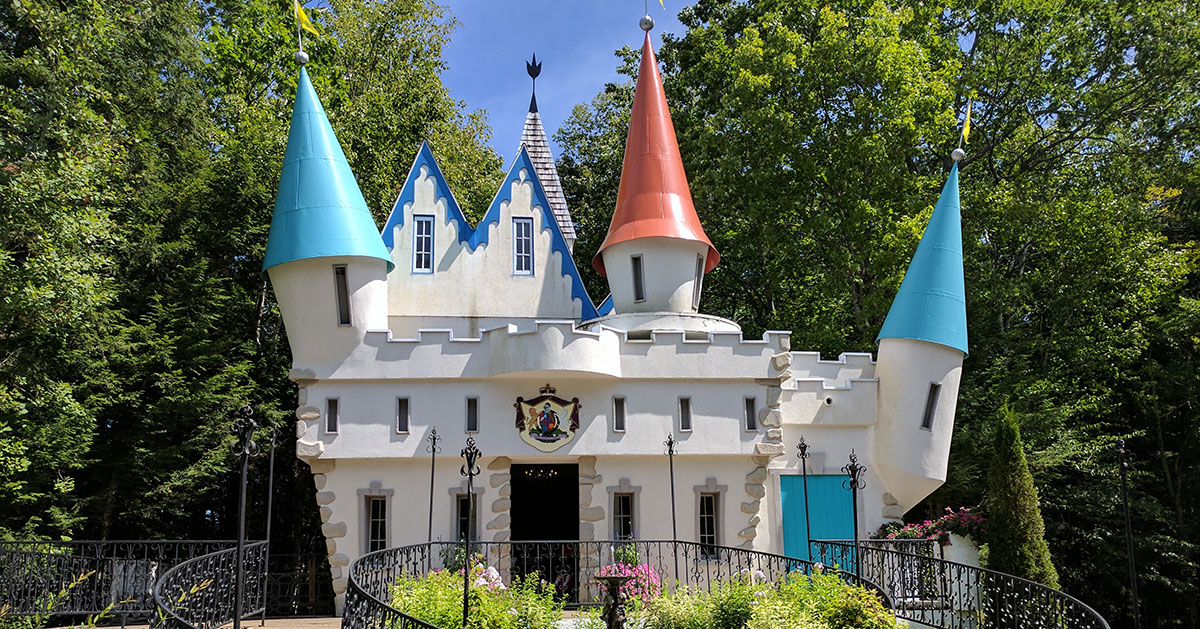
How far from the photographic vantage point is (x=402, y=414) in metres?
16.8

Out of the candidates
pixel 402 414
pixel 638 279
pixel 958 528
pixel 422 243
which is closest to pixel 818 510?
pixel 958 528

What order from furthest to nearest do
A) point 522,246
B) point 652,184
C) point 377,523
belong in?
point 522,246 → point 652,184 → point 377,523

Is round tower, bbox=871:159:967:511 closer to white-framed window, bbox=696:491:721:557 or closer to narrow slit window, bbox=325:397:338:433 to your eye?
white-framed window, bbox=696:491:721:557

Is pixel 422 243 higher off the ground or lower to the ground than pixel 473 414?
higher

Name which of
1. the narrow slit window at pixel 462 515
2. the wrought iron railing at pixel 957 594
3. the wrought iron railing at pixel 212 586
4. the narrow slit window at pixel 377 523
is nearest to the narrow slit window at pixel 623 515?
the narrow slit window at pixel 462 515

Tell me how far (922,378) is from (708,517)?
4.88m

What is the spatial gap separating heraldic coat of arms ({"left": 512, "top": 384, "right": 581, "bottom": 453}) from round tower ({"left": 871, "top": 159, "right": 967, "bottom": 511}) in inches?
236

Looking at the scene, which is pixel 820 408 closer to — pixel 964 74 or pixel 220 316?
pixel 964 74

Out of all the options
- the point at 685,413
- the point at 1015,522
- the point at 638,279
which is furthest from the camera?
the point at 638,279

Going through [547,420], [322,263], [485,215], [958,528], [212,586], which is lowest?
[212,586]

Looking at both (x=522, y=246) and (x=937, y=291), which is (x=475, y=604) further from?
(x=937, y=291)

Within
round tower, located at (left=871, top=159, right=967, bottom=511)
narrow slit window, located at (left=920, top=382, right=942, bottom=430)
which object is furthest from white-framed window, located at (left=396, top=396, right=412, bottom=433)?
narrow slit window, located at (left=920, top=382, right=942, bottom=430)

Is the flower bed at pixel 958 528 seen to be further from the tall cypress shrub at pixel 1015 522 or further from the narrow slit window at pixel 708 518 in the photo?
the narrow slit window at pixel 708 518

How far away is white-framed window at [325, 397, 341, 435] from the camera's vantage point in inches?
653
